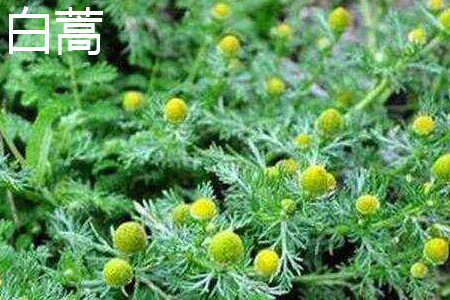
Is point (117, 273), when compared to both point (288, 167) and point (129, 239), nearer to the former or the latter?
point (129, 239)

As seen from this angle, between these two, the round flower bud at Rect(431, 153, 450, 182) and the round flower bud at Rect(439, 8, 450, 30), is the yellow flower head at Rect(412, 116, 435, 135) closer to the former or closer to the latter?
the round flower bud at Rect(431, 153, 450, 182)

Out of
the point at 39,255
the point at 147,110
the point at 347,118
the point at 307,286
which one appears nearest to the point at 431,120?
the point at 347,118

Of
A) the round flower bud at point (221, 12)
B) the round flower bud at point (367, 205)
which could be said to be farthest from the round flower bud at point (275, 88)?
→ the round flower bud at point (367, 205)

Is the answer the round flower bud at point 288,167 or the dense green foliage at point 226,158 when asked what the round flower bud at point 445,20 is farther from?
the round flower bud at point 288,167

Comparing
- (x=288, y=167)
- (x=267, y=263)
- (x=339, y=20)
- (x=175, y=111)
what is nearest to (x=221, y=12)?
(x=339, y=20)

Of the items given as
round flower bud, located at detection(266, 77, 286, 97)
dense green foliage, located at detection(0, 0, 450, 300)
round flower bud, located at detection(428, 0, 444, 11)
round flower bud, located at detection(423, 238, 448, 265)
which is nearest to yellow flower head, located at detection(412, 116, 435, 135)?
dense green foliage, located at detection(0, 0, 450, 300)

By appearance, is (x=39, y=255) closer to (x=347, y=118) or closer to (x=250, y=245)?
(x=250, y=245)

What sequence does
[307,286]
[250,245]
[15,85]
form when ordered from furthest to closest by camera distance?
1. [15,85]
2. [307,286]
3. [250,245]
